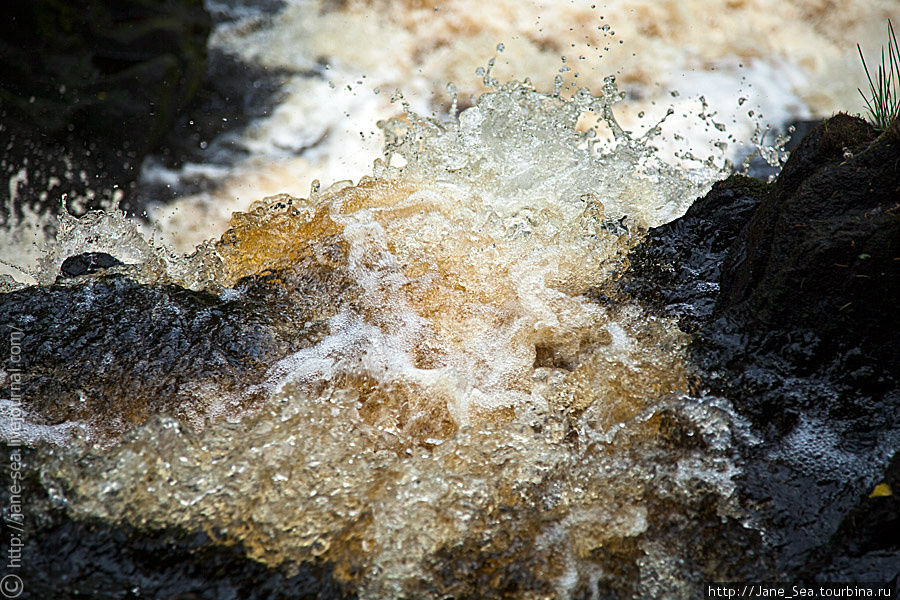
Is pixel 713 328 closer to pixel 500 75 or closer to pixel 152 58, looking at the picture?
pixel 500 75

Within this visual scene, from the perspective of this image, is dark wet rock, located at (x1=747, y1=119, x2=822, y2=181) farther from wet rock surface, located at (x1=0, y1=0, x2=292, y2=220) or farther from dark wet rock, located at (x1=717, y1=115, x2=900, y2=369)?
wet rock surface, located at (x1=0, y1=0, x2=292, y2=220)

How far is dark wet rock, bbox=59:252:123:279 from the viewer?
9.95ft

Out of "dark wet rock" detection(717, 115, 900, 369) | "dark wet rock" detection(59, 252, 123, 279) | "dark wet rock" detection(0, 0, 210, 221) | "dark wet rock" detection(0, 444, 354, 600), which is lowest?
"dark wet rock" detection(0, 444, 354, 600)

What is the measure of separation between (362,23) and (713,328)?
503cm

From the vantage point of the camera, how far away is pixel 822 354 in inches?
77.7

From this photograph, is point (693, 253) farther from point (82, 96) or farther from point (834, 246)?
point (82, 96)

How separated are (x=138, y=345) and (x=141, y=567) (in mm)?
912

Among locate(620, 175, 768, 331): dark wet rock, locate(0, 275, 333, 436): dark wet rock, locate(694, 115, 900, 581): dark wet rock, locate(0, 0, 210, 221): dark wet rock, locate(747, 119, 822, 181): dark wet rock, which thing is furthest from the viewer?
locate(747, 119, 822, 181): dark wet rock

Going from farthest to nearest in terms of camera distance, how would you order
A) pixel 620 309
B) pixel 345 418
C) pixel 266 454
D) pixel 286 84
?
pixel 286 84 → pixel 620 309 → pixel 345 418 → pixel 266 454

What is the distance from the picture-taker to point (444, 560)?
1827 millimetres

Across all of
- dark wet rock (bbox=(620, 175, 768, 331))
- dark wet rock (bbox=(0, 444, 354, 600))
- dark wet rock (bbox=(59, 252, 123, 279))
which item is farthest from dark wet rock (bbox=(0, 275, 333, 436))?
dark wet rock (bbox=(620, 175, 768, 331))

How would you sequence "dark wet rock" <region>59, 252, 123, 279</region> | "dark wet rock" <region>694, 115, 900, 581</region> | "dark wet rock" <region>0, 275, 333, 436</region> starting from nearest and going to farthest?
"dark wet rock" <region>694, 115, 900, 581</region> → "dark wet rock" <region>0, 275, 333, 436</region> → "dark wet rock" <region>59, 252, 123, 279</region>

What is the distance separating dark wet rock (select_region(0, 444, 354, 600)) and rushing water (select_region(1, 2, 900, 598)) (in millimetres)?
35

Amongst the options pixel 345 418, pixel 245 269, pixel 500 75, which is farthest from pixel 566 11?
pixel 345 418
